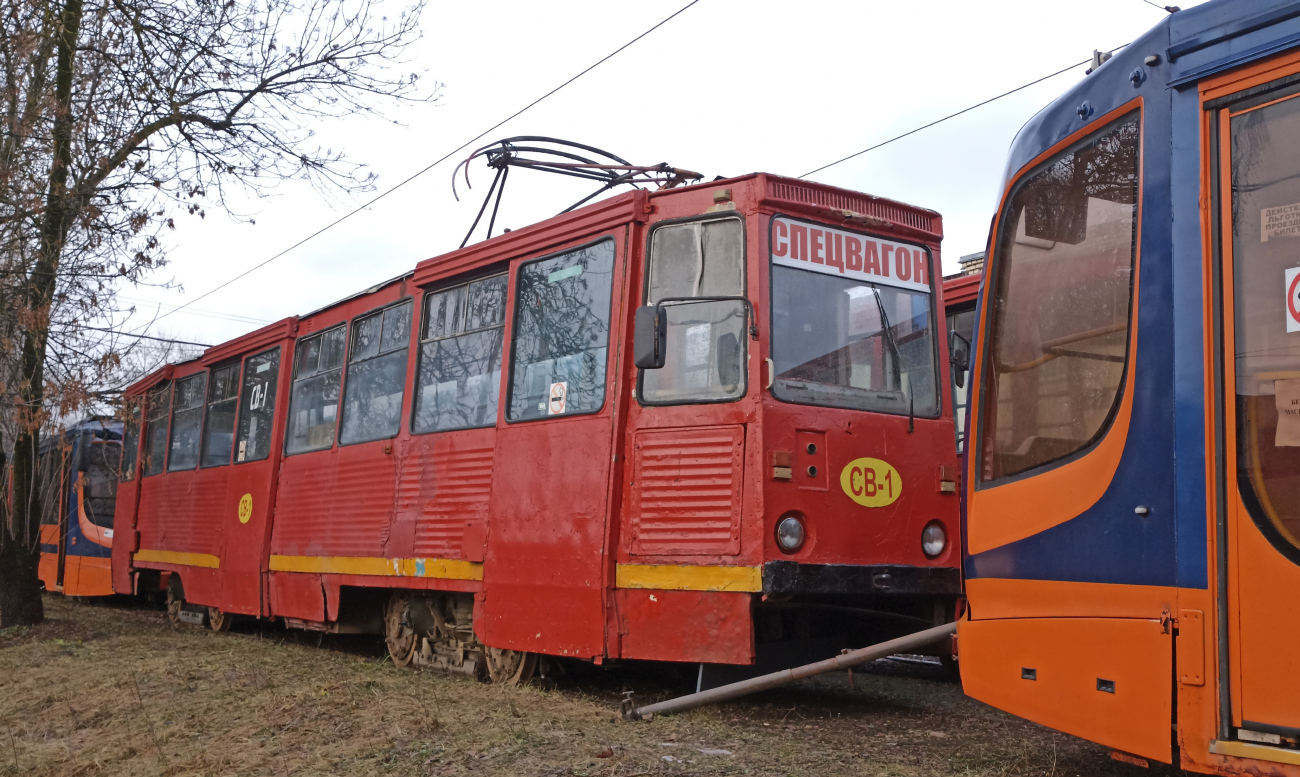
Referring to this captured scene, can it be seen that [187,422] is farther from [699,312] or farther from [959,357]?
[959,357]

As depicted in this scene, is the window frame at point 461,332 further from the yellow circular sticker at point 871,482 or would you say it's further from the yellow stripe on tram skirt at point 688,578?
the yellow circular sticker at point 871,482

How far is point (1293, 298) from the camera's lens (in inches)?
138

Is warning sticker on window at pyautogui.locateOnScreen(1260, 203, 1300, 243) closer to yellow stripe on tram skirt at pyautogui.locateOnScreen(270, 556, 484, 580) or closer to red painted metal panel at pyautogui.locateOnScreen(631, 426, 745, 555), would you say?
red painted metal panel at pyautogui.locateOnScreen(631, 426, 745, 555)

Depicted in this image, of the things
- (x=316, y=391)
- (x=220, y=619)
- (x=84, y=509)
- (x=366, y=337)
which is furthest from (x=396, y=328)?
(x=84, y=509)

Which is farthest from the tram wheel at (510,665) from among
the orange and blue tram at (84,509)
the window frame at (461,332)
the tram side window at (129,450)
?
the orange and blue tram at (84,509)

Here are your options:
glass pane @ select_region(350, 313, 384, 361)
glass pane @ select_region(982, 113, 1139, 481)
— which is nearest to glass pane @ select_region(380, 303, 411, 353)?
glass pane @ select_region(350, 313, 384, 361)

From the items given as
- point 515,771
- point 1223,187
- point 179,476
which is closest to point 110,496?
point 179,476

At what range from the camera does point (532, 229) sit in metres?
7.65

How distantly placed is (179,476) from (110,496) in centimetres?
467

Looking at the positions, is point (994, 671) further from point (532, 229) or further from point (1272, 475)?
point (532, 229)

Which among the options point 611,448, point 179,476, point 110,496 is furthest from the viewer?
point 110,496

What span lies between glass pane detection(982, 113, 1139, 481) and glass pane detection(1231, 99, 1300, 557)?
427 mm

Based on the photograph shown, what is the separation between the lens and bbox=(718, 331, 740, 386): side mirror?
20.5ft

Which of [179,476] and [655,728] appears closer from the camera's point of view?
[655,728]
